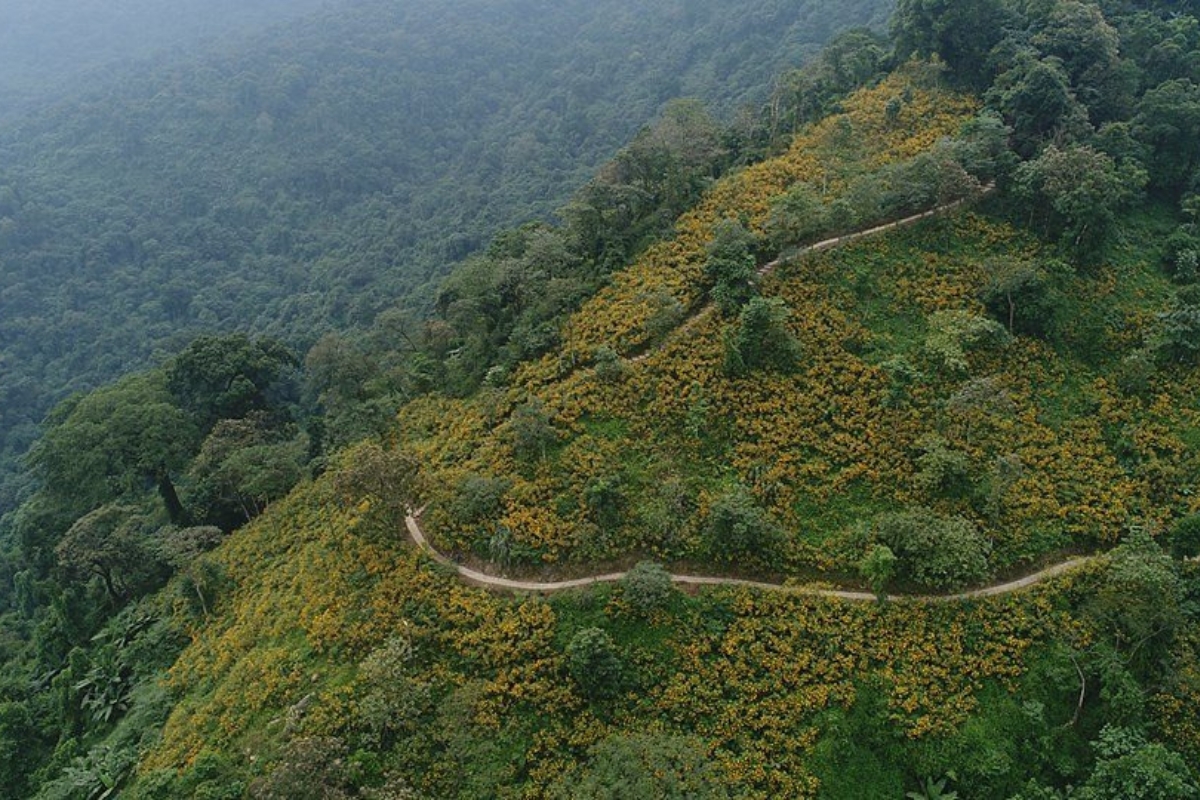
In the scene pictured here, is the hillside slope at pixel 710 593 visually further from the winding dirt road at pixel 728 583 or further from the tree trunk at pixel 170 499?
the tree trunk at pixel 170 499

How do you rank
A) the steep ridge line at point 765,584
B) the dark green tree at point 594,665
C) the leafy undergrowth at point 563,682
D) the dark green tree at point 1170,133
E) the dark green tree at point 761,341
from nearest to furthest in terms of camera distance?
the leafy undergrowth at point 563,682, the dark green tree at point 594,665, the steep ridge line at point 765,584, the dark green tree at point 761,341, the dark green tree at point 1170,133

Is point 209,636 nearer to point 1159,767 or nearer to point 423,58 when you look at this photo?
point 1159,767

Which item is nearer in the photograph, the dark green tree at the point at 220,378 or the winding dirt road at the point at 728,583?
the winding dirt road at the point at 728,583

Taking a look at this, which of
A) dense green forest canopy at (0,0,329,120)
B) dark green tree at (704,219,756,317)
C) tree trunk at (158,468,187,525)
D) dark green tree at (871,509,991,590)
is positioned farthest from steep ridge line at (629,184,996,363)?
dense green forest canopy at (0,0,329,120)

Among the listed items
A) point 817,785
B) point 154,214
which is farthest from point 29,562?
point 154,214

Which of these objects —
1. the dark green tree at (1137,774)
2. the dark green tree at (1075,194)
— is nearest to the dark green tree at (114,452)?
the dark green tree at (1137,774)

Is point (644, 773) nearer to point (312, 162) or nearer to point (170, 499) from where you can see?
point (170, 499)

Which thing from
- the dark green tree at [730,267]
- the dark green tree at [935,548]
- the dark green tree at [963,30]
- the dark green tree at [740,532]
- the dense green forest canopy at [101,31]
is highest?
the dense green forest canopy at [101,31]
